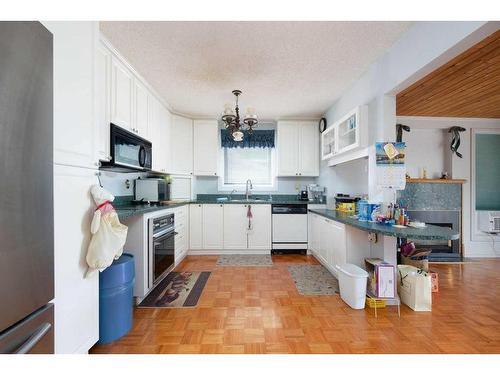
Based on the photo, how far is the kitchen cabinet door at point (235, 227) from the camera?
3846 millimetres

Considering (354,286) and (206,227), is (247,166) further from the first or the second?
(354,286)

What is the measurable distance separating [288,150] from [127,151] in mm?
2764

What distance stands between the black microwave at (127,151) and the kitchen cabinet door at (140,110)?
0.62ft

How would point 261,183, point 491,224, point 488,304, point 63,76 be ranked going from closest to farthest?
point 63,76 < point 488,304 < point 491,224 < point 261,183

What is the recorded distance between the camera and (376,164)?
7.22 ft

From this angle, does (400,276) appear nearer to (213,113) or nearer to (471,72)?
(471,72)

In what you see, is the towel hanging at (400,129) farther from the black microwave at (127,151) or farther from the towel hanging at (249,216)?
the black microwave at (127,151)

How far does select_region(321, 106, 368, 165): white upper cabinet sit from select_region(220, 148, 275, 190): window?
4.26 ft

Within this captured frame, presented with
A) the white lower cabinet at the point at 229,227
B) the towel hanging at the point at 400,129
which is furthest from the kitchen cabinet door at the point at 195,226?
the towel hanging at the point at 400,129

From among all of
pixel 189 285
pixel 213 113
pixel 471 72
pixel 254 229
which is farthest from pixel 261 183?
pixel 471 72

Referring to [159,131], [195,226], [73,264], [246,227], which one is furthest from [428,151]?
[73,264]

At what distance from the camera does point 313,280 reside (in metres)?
2.73

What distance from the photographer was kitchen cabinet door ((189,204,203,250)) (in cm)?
382
